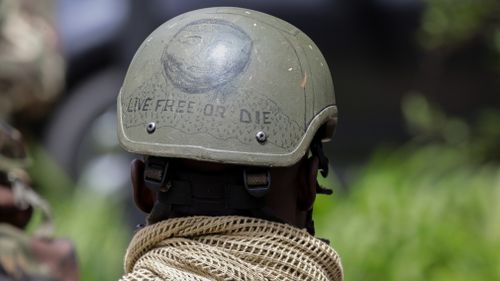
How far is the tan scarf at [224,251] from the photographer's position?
8.50 feet

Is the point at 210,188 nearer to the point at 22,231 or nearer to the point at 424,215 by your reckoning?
the point at 22,231

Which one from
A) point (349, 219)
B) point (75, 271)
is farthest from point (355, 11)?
point (75, 271)

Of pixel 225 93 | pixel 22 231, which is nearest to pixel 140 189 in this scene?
pixel 225 93

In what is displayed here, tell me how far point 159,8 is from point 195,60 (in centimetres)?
591

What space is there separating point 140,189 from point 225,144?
0.28m

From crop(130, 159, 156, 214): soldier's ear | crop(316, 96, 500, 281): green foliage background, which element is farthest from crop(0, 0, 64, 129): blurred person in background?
crop(130, 159, 156, 214): soldier's ear

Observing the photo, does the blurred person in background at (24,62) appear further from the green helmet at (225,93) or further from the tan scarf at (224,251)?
the tan scarf at (224,251)

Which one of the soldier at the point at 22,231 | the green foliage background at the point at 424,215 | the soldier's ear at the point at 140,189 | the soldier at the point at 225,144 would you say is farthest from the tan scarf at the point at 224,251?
the green foliage background at the point at 424,215

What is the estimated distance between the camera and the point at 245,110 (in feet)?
8.50

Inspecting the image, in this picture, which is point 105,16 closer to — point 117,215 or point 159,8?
point 159,8

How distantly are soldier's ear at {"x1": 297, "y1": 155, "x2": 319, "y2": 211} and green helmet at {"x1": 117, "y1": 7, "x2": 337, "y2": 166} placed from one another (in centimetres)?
8

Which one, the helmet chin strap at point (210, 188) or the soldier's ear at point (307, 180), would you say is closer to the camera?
the helmet chin strap at point (210, 188)

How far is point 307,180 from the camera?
2721 mm

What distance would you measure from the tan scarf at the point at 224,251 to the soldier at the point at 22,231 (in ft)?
3.65
